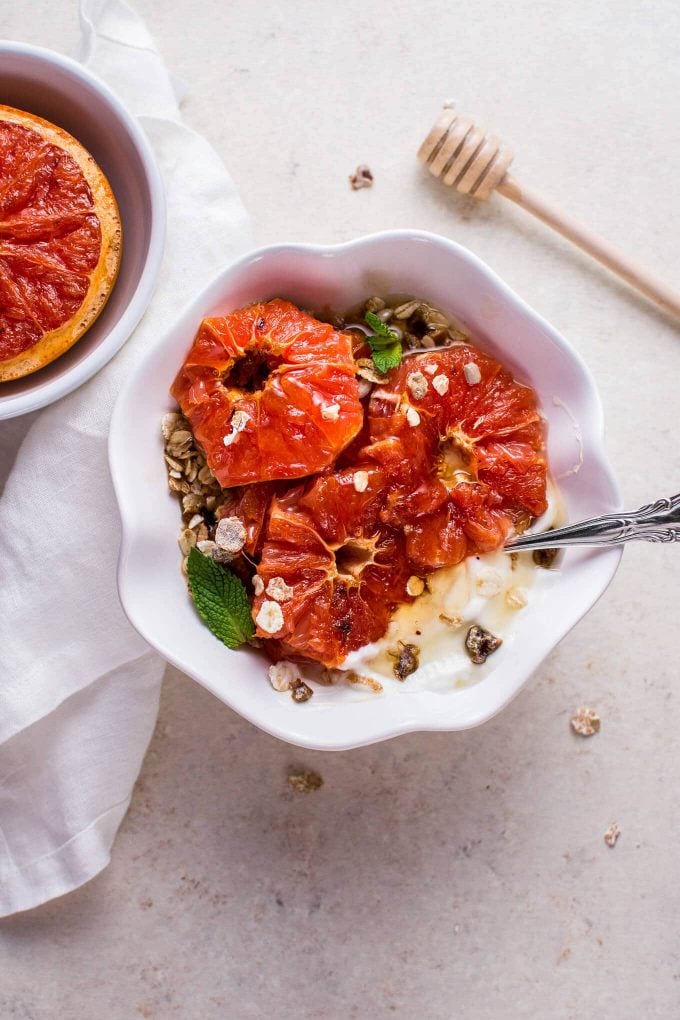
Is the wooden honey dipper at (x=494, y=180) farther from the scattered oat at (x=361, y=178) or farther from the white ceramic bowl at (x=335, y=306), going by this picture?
the white ceramic bowl at (x=335, y=306)

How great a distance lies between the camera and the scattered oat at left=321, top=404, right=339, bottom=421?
1.50 m

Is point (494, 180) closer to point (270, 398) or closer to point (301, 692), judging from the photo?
point (270, 398)

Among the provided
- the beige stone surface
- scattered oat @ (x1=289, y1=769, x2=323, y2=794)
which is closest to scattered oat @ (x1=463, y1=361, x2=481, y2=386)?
the beige stone surface

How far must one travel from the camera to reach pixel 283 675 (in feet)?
5.37

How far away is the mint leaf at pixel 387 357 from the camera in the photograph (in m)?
1.63

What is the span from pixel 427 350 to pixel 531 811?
42.1 inches

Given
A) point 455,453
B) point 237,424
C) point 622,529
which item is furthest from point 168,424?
point 622,529

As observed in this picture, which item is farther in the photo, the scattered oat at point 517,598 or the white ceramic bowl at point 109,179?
the scattered oat at point 517,598

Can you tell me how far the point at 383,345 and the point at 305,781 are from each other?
972 mm

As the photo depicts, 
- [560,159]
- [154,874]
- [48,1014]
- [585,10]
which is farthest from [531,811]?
[585,10]

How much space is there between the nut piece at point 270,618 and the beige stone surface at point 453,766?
0.44m

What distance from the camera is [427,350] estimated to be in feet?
5.48

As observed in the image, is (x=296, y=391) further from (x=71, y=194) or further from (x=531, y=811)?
(x=531, y=811)

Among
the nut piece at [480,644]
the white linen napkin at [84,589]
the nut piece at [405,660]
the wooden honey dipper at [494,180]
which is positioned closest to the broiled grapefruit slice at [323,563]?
the nut piece at [405,660]
